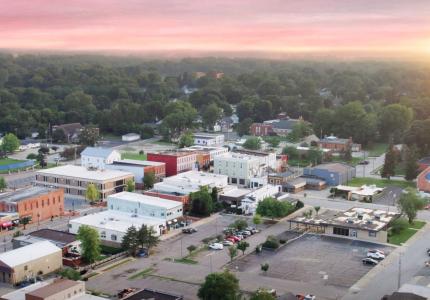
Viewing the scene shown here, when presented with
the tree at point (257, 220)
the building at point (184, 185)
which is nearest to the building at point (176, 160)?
the building at point (184, 185)

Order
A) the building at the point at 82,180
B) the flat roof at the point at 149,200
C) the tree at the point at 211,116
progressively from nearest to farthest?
1. the flat roof at the point at 149,200
2. the building at the point at 82,180
3. the tree at the point at 211,116

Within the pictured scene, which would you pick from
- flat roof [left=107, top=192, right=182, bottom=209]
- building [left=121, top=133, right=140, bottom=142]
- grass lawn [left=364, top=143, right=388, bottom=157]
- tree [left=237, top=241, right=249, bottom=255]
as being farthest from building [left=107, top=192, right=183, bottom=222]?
building [left=121, top=133, right=140, bottom=142]

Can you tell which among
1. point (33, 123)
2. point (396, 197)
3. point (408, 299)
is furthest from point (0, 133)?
point (408, 299)

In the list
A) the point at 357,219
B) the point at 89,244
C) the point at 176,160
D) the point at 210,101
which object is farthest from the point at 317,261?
the point at 210,101

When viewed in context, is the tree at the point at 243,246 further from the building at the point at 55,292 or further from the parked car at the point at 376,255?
the building at the point at 55,292

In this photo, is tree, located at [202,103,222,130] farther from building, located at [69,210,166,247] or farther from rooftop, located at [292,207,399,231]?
building, located at [69,210,166,247]

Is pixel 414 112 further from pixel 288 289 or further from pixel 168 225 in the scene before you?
pixel 288 289
